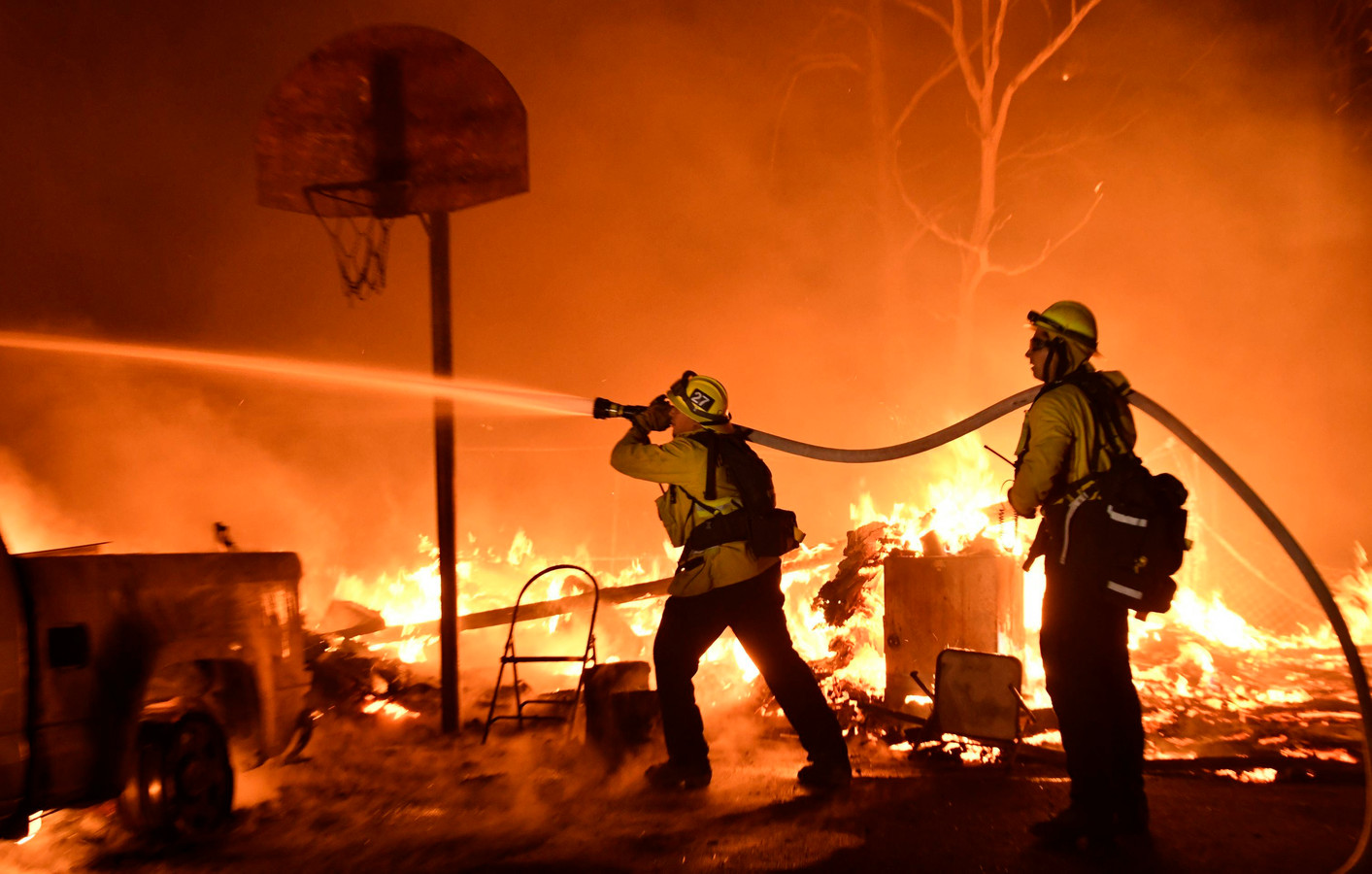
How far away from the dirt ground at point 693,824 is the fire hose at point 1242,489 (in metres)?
0.33

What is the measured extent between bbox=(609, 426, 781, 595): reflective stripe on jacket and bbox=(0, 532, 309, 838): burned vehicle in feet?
6.41

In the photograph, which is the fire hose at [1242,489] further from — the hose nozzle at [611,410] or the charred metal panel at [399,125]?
the charred metal panel at [399,125]

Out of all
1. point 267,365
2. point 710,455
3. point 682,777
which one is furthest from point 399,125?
point 267,365

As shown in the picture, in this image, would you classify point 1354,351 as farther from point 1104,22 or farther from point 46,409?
point 46,409

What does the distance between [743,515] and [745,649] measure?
2.26 feet

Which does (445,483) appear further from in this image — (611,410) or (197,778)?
(197,778)

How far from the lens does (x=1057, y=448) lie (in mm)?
3838

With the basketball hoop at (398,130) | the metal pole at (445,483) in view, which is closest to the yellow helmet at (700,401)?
the metal pole at (445,483)

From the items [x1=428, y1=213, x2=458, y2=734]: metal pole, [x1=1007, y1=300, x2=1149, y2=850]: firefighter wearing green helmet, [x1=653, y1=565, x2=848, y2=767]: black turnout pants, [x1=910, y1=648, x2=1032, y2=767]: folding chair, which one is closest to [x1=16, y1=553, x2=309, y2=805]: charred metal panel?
[x1=428, y1=213, x2=458, y2=734]: metal pole

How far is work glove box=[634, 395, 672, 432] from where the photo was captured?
5.03m

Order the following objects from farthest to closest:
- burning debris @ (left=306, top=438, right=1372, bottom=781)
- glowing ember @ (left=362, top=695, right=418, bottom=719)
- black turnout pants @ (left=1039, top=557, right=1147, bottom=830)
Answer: glowing ember @ (left=362, top=695, right=418, bottom=719) < burning debris @ (left=306, top=438, right=1372, bottom=781) < black turnout pants @ (left=1039, top=557, right=1147, bottom=830)

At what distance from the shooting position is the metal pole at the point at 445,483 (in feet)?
21.0

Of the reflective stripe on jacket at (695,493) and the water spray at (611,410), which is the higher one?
the water spray at (611,410)

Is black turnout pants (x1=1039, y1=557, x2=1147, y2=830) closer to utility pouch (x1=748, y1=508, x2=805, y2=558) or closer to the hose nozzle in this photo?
utility pouch (x1=748, y1=508, x2=805, y2=558)
